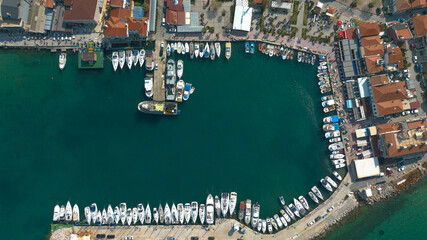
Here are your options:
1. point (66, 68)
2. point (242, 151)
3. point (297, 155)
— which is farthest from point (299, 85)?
point (66, 68)

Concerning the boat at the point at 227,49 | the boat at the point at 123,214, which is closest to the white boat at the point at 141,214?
the boat at the point at 123,214

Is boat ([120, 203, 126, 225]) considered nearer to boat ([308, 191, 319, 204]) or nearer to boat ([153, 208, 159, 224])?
boat ([153, 208, 159, 224])

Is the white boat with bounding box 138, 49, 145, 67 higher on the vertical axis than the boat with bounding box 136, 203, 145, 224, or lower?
higher

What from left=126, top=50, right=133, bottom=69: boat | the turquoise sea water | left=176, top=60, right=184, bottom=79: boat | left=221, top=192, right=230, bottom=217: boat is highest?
left=126, top=50, right=133, bottom=69: boat

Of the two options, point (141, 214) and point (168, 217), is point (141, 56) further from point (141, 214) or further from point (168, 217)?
point (168, 217)

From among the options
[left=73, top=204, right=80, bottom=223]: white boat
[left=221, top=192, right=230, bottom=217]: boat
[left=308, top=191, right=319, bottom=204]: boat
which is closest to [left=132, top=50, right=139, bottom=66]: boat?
[left=73, top=204, right=80, bottom=223]: white boat

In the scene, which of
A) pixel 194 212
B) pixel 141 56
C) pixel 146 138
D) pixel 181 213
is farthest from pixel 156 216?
pixel 141 56
